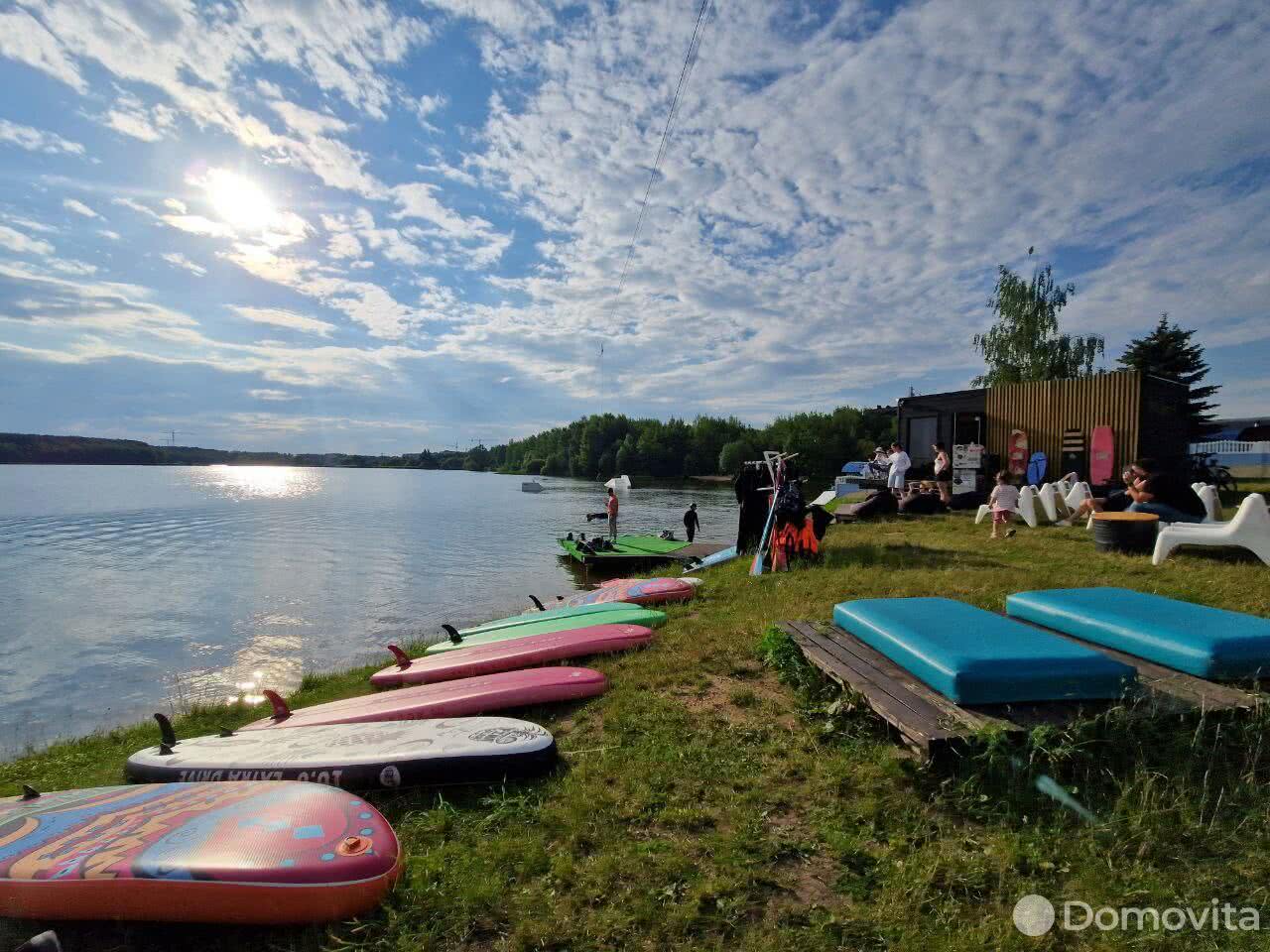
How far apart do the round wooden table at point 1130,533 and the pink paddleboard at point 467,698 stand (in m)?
8.56

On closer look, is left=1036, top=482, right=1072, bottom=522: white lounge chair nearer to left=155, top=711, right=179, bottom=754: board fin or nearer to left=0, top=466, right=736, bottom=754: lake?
left=0, top=466, right=736, bottom=754: lake

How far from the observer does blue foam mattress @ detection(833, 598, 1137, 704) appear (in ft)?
11.9

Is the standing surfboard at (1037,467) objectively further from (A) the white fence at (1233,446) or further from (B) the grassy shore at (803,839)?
(A) the white fence at (1233,446)

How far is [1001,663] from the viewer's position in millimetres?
3619

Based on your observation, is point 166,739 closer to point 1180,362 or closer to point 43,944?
point 43,944

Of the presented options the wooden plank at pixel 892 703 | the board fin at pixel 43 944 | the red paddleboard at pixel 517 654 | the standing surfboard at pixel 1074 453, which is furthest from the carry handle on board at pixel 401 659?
the standing surfboard at pixel 1074 453

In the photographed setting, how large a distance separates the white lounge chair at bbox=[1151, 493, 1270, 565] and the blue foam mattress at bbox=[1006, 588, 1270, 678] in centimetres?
455

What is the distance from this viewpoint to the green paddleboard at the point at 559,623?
306 inches

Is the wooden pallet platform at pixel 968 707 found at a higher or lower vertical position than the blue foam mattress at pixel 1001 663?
lower

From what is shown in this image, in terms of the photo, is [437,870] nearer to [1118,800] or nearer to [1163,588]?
[1118,800]

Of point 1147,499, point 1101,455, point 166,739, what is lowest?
point 166,739

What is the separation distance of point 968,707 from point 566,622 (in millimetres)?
5594

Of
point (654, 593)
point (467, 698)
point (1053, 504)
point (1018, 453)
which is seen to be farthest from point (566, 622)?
point (1018, 453)

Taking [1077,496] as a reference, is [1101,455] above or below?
above
